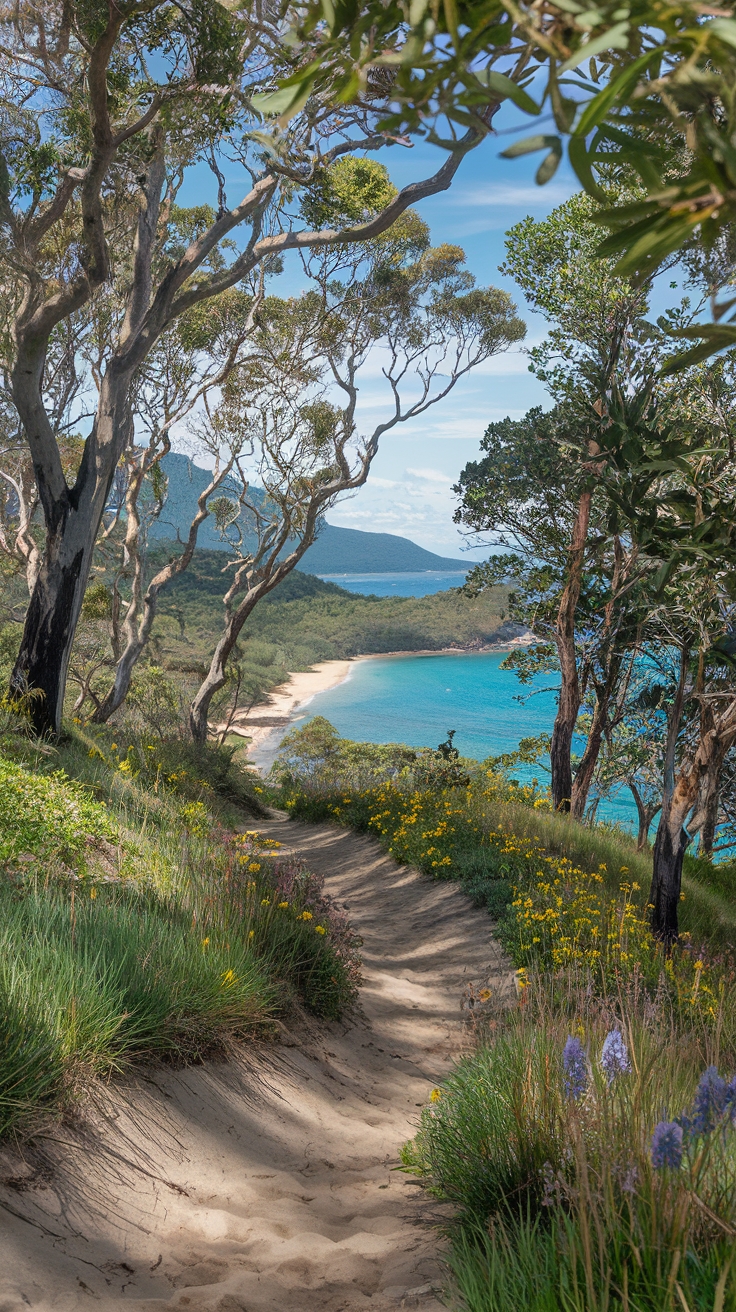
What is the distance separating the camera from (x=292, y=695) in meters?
70.1

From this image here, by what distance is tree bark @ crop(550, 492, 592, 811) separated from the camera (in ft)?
41.4

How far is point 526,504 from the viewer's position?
48.7ft

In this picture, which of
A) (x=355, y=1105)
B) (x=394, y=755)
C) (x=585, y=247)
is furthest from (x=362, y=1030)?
(x=394, y=755)

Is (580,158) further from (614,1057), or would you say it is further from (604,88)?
(614,1057)

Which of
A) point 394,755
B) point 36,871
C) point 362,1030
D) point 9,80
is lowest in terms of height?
point 394,755

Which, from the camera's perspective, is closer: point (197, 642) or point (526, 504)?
point (526, 504)

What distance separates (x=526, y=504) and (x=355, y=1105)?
12078 mm

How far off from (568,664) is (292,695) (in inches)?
2285

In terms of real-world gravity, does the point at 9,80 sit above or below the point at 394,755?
above

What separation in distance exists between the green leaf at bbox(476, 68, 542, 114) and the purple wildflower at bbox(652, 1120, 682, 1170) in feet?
6.10

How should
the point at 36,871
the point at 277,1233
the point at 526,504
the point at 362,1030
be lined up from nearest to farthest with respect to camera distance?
the point at 277,1233, the point at 36,871, the point at 362,1030, the point at 526,504

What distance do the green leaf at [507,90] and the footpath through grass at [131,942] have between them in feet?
9.81

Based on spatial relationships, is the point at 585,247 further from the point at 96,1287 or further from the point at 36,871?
the point at 96,1287

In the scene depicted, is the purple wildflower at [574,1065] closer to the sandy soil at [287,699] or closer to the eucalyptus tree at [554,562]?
the eucalyptus tree at [554,562]
